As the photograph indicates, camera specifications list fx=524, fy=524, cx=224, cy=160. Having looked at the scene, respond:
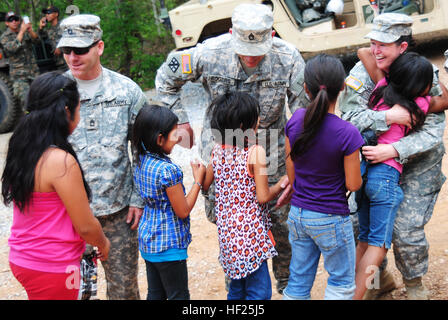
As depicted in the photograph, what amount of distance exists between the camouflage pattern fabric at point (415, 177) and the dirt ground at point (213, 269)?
0.47 m

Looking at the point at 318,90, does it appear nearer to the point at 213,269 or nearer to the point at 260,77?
the point at 260,77

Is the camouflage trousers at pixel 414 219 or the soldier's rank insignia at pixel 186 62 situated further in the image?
the soldier's rank insignia at pixel 186 62

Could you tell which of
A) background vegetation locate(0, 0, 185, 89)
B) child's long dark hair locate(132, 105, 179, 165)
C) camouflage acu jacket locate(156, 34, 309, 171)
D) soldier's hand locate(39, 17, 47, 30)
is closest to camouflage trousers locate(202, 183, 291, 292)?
camouflage acu jacket locate(156, 34, 309, 171)

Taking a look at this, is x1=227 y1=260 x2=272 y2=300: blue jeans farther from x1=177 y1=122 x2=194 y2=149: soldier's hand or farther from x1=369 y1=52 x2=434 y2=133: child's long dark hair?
x1=369 y1=52 x2=434 y2=133: child's long dark hair

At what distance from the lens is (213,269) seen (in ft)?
13.1

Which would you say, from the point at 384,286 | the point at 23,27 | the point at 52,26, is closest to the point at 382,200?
the point at 384,286

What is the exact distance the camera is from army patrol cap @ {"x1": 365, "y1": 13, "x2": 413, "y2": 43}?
2.77 metres

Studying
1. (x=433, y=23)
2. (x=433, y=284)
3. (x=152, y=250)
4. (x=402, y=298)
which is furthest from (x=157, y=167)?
(x=433, y=23)

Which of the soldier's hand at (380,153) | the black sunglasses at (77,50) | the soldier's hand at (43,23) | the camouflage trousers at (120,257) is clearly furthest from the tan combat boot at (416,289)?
the soldier's hand at (43,23)

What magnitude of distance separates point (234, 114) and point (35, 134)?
3.01 ft

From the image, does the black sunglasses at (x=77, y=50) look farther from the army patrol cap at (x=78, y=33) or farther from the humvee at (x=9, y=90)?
the humvee at (x=9, y=90)

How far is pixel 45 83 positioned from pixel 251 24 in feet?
3.69

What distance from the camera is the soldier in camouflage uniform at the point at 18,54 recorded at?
339 inches

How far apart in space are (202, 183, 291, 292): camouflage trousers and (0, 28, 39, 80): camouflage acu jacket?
6561 millimetres
